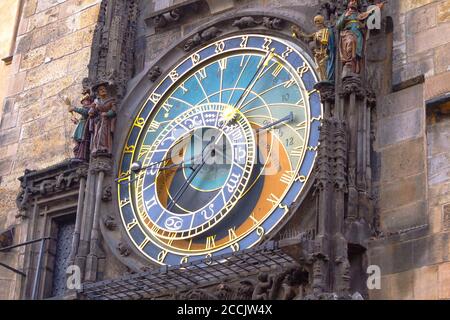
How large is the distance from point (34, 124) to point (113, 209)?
2.29m

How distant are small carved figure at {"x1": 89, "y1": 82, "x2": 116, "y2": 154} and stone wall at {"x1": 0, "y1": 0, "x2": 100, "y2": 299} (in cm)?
95

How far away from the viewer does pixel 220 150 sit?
12.3m

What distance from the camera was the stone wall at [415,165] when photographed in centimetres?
1069

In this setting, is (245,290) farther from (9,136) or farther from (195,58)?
(9,136)

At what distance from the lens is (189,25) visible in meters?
13.5

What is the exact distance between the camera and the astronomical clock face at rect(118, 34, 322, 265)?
11820mm

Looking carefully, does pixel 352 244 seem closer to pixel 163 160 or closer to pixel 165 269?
pixel 165 269

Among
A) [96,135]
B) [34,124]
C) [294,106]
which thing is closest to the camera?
[294,106]

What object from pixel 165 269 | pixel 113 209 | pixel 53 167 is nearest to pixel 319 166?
pixel 165 269

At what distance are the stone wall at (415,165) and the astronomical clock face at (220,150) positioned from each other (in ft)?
2.42

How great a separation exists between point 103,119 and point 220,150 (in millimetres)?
1410

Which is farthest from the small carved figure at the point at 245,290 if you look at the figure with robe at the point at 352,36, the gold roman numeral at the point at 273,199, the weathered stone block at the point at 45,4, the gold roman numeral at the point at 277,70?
the weathered stone block at the point at 45,4


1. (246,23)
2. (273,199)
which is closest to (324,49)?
(246,23)

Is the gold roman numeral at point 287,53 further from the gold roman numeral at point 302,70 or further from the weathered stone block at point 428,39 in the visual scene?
the weathered stone block at point 428,39
